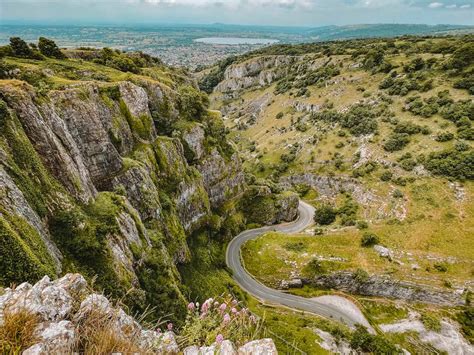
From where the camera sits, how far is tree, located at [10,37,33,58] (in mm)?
48928

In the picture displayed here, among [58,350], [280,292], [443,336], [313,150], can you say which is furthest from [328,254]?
[58,350]

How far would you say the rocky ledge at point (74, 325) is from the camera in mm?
7852

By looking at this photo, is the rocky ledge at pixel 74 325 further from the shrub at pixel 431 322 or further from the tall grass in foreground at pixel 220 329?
the shrub at pixel 431 322

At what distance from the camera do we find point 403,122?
109375 mm

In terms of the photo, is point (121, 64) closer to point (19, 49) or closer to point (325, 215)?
point (19, 49)

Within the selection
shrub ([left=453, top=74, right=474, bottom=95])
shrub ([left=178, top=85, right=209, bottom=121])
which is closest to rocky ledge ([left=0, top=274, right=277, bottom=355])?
shrub ([left=178, top=85, right=209, bottom=121])

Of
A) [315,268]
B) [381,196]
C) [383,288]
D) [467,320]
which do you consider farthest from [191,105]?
[467,320]

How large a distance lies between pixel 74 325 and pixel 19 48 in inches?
2277

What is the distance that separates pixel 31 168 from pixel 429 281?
2956 inches

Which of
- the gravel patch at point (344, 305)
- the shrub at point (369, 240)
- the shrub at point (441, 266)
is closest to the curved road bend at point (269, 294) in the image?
the gravel patch at point (344, 305)

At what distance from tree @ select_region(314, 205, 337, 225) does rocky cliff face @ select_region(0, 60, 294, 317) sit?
1696 inches

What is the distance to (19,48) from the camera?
4997 centimetres

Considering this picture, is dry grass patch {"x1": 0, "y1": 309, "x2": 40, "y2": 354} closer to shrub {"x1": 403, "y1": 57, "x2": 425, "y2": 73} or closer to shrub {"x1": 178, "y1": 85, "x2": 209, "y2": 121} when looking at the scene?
shrub {"x1": 178, "y1": 85, "x2": 209, "y2": 121}

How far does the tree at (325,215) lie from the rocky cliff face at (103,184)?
43.1 metres
